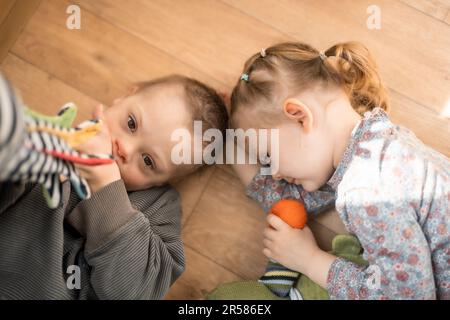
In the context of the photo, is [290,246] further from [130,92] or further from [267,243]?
[130,92]

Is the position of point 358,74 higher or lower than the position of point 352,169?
higher

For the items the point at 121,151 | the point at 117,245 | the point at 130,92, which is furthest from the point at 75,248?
the point at 130,92

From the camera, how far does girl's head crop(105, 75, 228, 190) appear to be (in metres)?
1.01

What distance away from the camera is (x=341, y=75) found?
1.04m

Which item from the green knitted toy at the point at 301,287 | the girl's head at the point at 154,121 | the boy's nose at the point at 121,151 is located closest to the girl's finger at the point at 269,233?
the green knitted toy at the point at 301,287

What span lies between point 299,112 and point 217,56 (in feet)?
1.13

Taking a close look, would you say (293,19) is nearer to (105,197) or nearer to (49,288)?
(105,197)

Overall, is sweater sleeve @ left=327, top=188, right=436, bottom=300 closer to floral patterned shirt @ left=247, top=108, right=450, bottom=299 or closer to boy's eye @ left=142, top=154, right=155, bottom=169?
floral patterned shirt @ left=247, top=108, right=450, bottom=299

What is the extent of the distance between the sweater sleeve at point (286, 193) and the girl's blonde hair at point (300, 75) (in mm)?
200

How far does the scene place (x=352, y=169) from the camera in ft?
3.26

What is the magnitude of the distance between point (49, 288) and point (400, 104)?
3.05 feet

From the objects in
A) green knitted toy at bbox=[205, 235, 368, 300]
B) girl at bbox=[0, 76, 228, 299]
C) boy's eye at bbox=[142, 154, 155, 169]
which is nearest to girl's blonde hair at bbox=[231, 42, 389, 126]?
girl at bbox=[0, 76, 228, 299]

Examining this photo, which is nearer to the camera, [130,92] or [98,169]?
[98,169]

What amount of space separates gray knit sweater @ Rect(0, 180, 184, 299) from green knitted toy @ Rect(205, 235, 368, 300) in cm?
19
